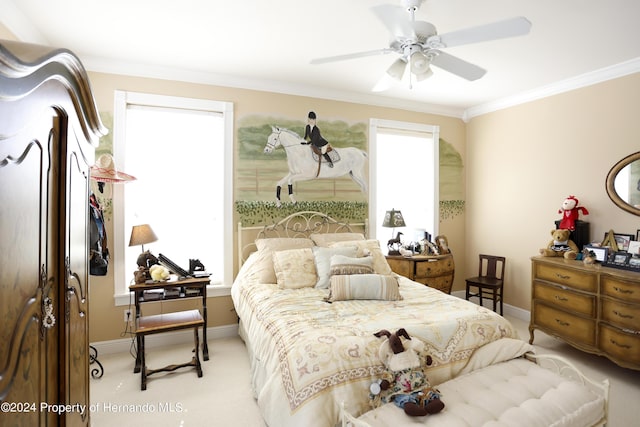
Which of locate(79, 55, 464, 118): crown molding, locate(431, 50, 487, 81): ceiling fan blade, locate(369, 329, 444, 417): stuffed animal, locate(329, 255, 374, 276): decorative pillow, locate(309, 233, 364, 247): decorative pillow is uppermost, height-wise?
locate(79, 55, 464, 118): crown molding

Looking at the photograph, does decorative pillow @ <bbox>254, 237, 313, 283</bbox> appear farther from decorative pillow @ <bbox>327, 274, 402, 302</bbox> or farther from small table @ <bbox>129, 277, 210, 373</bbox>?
decorative pillow @ <bbox>327, 274, 402, 302</bbox>

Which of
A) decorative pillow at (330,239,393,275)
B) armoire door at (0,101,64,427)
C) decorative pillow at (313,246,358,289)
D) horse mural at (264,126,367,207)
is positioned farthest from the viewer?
horse mural at (264,126,367,207)

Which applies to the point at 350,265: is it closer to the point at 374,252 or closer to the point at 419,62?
the point at 374,252

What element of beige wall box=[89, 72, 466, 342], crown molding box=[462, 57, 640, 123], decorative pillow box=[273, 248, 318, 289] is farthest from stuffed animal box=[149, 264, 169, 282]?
crown molding box=[462, 57, 640, 123]

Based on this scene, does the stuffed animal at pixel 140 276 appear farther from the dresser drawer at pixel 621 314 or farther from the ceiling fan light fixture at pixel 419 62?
the dresser drawer at pixel 621 314

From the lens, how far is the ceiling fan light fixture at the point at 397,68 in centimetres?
226

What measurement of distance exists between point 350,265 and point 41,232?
2348 millimetres

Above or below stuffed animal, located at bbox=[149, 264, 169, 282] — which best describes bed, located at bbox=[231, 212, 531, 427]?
below

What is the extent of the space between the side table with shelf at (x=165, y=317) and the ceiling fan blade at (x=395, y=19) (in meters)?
2.55

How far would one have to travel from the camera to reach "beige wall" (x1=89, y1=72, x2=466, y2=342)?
126 inches

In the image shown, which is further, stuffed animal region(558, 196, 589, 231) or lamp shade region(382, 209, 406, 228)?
lamp shade region(382, 209, 406, 228)

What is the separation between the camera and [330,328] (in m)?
2.05

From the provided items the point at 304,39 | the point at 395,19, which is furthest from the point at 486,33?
the point at 304,39

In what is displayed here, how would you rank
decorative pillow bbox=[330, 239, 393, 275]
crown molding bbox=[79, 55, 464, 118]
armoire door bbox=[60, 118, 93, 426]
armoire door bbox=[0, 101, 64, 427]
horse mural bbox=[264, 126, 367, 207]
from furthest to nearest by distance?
horse mural bbox=[264, 126, 367, 207], decorative pillow bbox=[330, 239, 393, 275], crown molding bbox=[79, 55, 464, 118], armoire door bbox=[60, 118, 93, 426], armoire door bbox=[0, 101, 64, 427]
